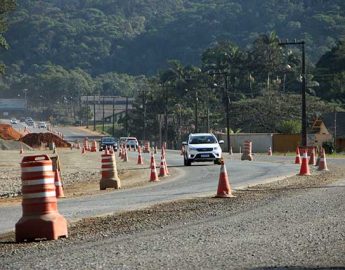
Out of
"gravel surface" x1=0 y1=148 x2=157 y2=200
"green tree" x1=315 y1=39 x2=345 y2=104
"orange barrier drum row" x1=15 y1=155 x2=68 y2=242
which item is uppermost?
"green tree" x1=315 y1=39 x2=345 y2=104

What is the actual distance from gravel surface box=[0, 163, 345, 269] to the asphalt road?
4.17 ft

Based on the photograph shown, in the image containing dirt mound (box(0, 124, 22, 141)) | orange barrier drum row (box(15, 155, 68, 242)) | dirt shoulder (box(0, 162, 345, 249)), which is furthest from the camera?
dirt mound (box(0, 124, 22, 141))

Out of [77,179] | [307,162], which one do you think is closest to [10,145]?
[77,179]

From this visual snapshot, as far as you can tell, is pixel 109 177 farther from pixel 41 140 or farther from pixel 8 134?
pixel 8 134

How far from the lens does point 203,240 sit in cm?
1280

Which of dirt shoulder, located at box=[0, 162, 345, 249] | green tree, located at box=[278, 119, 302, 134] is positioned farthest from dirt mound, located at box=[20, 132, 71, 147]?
dirt shoulder, located at box=[0, 162, 345, 249]

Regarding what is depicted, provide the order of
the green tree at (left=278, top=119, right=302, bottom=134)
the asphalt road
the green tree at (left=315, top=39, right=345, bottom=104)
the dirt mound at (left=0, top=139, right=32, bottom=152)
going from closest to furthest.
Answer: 1. the asphalt road
2. the dirt mound at (left=0, top=139, right=32, bottom=152)
3. the green tree at (left=278, top=119, right=302, bottom=134)
4. the green tree at (left=315, top=39, right=345, bottom=104)

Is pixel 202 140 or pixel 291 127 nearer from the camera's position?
pixel 202 140

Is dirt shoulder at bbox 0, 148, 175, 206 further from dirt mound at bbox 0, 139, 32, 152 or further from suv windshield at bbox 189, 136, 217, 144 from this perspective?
dirt mound at bbox 0, 139, 32, 152

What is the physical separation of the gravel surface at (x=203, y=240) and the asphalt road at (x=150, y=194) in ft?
4.17

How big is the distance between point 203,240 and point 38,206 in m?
2.51

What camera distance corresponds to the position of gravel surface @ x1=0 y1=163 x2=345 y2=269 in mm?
10797

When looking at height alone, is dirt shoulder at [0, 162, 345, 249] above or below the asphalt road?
above

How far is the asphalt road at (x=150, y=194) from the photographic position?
1875 cm
